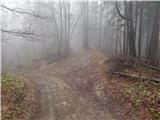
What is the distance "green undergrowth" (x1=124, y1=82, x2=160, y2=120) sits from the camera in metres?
9.50

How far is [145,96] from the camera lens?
34.5 feet

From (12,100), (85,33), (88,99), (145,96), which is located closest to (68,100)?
(88,99)

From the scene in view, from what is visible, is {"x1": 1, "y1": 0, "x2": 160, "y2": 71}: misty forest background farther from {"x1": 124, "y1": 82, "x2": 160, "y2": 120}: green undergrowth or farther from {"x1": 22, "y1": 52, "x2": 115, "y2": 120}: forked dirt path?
{"x1": 124, "y1": 82, "x2": 160, "y2": 120}: green undergrowth

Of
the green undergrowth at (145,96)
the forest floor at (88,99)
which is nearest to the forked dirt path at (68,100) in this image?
the forest floor at (88,99)

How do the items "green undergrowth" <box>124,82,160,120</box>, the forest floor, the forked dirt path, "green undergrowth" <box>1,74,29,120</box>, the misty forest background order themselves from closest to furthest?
"green undergrowth" <box>1,74,29,120</box>
"green undergrowth" <box>124,82,160,120</box>
the forest floor
the forked dirt path
the misty forest background

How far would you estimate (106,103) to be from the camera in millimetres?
11391

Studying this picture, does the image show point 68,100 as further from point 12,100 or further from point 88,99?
point 12,100

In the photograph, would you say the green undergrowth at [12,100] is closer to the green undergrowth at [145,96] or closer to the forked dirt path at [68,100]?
the forked dirt path at [68,100]

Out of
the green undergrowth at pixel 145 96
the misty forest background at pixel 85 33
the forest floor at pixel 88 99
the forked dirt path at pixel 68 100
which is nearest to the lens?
the green undergrowth at pixel 145 96

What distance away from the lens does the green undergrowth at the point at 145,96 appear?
31.2 ft

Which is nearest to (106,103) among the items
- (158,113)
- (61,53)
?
→ (158,113)

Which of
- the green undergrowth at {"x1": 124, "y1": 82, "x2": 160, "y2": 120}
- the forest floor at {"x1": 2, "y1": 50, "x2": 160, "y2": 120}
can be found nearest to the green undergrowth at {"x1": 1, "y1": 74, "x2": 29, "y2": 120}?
the forest floor at {"x1": 2, "y1": 50, "x2": 160, "y2": 120}

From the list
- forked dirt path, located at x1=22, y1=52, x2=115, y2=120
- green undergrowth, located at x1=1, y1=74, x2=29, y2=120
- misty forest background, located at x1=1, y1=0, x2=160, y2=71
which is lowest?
forked dirt path, located at x1=22, y1=52, x2=115, y2=120

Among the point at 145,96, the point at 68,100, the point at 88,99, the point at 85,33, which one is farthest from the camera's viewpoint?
the point at 85,33
